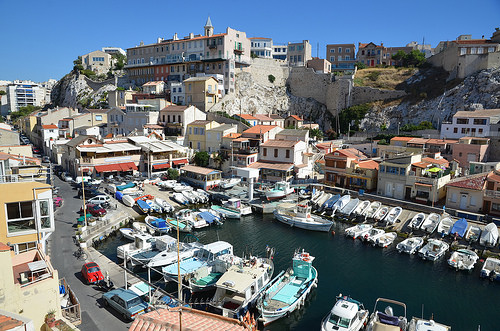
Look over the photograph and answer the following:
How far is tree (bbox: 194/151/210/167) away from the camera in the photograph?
4691 centimetres

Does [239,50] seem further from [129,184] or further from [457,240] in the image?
[457,240]

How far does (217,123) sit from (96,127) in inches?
877

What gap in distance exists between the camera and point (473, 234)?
2753 cm

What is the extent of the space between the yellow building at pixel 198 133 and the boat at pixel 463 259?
3547 cm

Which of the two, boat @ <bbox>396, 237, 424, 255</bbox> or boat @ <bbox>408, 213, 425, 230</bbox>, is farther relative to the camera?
boat @ <bbox>408, 213, 425, 230</bbox>

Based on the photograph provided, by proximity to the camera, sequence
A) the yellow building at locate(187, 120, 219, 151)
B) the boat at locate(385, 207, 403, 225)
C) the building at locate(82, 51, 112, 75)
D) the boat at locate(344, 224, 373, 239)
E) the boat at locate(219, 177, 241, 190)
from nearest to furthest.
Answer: the boat at locate(344, 224, 373, 239) < the boat at locate(385, 207, 403, 225) < the boat at locate(219, 177, 241, 190) < the yellow building at locate(187, 120, 219, 151) < the building at locate(82, 51, 112, 75)

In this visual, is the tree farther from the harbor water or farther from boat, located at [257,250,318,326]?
boat, located at [257,250,318,326]

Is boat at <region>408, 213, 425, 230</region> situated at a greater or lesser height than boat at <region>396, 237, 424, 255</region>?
greater

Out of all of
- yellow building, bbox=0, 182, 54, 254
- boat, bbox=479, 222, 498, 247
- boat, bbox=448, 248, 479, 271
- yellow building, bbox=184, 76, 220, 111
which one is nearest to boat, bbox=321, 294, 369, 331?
boat, bbox=448, 248, 479, 271

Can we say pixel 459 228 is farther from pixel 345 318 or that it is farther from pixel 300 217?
pixel 345 318

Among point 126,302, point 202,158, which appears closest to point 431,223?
point 126,302

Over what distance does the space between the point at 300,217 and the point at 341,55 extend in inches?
2706

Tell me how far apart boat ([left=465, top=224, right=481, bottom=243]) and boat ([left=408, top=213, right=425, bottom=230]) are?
11.5ft

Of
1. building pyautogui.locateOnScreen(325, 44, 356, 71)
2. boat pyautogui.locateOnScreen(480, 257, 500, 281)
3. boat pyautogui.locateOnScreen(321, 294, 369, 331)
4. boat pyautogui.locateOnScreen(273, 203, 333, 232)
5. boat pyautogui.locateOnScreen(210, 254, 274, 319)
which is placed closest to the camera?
boat pyautogui.locateOnScreen(321, 294, 369, 331)
